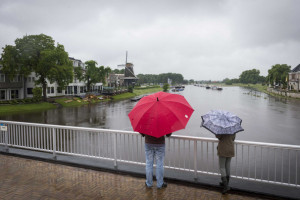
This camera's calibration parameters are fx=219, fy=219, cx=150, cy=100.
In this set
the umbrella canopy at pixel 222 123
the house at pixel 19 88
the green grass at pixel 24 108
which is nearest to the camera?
the umbrella canopy at pixel 222 123

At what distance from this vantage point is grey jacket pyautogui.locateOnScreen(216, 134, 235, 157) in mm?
5324

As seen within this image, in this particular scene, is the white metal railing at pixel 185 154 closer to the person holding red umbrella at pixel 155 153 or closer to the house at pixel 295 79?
the person holding red umbrella at pixel 155 153

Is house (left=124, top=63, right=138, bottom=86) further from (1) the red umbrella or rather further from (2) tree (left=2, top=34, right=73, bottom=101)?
(1) the red umbrella

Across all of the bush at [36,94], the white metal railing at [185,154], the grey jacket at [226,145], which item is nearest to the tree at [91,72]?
the bush at [36,94]

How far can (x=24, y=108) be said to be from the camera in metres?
36.5

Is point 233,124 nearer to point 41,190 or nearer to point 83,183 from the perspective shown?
point 83,183

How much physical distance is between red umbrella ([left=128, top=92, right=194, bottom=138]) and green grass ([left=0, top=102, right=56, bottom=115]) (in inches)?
1375

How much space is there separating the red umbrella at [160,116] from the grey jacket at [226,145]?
1.16 meters

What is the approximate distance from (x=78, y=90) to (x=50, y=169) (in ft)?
207

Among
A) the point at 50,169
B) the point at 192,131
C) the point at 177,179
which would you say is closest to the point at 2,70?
the point at 192,131

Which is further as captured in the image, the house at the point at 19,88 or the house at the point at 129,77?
the house at the point at 129,77

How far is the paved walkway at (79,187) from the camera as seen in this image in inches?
216

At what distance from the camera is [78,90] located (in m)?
67.3

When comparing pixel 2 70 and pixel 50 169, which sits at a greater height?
pixel 2 70
